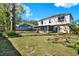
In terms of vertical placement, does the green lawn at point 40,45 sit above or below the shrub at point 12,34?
below

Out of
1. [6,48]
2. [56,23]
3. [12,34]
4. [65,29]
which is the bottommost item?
[6,48]

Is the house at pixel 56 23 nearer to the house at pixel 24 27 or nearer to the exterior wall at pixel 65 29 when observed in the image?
the exterior wall at pixel 65 29

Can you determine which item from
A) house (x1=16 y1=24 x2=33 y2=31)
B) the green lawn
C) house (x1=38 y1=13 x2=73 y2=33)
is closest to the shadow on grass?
the green lawn

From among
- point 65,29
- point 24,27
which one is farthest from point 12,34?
point 65,29

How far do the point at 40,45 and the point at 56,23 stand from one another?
3.16 ft

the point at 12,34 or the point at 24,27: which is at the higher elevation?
the point at 24,27

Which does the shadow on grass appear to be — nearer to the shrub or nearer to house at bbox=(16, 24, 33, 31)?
the shrub

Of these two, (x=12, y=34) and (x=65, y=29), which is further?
(x=65, y=29)

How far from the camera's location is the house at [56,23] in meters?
6.05

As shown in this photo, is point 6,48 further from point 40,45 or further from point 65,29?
point 65,29

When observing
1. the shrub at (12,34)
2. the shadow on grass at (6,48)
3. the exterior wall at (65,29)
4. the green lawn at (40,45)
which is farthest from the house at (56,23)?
the shadow on grass at (6,48)

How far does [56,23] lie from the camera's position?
21.0ft

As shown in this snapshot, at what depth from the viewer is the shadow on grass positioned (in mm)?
5438

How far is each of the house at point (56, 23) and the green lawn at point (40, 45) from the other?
0.20m
